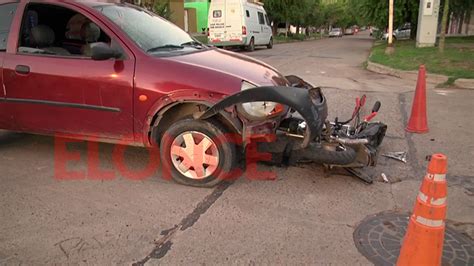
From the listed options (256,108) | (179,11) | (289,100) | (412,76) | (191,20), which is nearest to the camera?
(289,100)

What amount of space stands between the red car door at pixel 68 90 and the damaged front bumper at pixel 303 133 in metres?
0.84

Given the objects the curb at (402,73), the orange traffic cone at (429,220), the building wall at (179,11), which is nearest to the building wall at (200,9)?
the building wall at (179,11)

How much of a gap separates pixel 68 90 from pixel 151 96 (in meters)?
0.93

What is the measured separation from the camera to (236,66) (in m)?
3.84

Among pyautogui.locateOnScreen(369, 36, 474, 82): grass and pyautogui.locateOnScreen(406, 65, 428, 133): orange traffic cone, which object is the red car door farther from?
pyautogui.locateOnScreen(369, 36, 474, 82): grass

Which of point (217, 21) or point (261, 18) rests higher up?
point (261, 18)

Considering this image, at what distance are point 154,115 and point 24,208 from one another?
1387 mm

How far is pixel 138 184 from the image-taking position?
3795mm

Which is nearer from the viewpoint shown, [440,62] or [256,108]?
[256,108]

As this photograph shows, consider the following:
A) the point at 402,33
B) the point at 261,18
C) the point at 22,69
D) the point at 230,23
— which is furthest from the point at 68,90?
the point at 402,33

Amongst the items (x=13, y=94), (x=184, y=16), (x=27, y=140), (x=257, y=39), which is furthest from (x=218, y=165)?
(x=184, y=16)

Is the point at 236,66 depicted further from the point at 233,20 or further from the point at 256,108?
the point at 233,20

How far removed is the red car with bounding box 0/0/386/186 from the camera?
136 inches

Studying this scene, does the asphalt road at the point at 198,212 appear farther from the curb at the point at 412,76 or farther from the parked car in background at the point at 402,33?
the parked car in background at the point at 402,33
